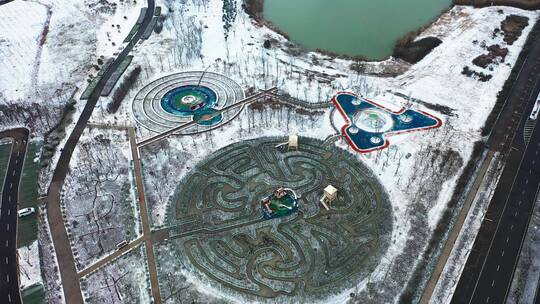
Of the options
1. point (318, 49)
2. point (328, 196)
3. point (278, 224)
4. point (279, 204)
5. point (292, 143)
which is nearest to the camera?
point (278, 224)

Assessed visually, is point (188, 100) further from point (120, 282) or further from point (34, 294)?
point (34, 294)

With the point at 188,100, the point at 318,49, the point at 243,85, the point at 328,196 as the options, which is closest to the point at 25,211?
the point at 188,100

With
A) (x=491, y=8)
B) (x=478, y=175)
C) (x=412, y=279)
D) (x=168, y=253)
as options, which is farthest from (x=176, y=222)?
(x=491, y=8)

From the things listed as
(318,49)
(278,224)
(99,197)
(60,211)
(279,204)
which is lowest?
(278,224)

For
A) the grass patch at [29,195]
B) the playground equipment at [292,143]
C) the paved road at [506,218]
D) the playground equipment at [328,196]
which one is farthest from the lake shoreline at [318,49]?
the grass patch at [29,195]

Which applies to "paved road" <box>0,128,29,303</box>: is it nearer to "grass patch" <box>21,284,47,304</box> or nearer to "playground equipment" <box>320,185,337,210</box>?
"grass patch" <box>21,284,47,304</box>

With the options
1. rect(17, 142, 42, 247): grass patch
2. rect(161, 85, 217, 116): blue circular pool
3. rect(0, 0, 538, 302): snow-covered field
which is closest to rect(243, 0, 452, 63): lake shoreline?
rect(0, 0, 538, 302): snow-covered field

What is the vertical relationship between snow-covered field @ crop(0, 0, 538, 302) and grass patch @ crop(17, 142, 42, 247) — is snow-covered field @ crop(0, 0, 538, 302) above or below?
above
